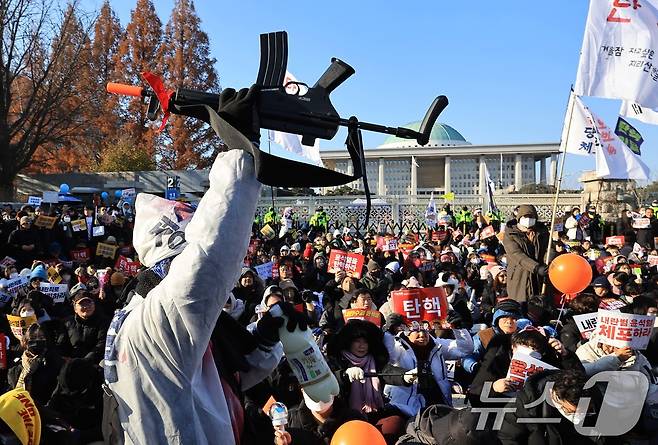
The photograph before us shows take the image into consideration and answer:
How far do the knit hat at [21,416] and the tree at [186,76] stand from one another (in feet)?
89.8

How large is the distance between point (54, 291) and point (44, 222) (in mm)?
5196

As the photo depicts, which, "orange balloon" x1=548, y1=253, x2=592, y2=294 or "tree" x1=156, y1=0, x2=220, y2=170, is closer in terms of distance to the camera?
"orange balloon" x1=548, y1=253, x2=592, y2=294

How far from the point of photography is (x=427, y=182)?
49.8 meters

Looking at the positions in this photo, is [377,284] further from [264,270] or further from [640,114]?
[640,114]

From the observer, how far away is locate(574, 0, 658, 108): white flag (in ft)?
28.7

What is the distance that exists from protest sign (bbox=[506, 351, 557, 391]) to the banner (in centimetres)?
992

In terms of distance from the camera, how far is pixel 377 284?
9.20 meters

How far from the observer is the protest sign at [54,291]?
7543 mm

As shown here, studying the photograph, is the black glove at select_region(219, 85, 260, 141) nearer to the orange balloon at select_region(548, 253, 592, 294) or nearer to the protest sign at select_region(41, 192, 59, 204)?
the orange balloon at select_region(548, 253, 592, 294)

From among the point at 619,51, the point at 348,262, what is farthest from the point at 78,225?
the point at 619,51

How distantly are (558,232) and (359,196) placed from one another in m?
10.9

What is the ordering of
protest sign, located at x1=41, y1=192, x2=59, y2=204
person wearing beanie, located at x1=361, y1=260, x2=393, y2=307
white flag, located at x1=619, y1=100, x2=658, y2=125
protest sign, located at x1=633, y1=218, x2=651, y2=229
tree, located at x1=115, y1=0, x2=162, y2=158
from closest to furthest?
person wearing beanie, located at x1=361, y1=260, x2=393, y2=307
white flag, located at x1=619, y1=100, x2=658, y2=125
protest sign, located at x1=633, y1=218, x2=651, y2=229
protest sign, located at x1=41, y1=192, x2=59, y2=204
tree, located at x1=115, y1=0, x2=162, y2=158

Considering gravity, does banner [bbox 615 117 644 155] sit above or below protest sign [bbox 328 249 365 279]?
above

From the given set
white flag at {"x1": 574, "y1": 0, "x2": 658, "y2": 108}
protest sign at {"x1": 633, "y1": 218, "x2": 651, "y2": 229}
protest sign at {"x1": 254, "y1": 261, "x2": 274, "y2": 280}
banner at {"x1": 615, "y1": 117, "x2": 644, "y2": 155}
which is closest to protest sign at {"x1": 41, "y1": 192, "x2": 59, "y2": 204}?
protest sign at {"x1": 254, "y1": 261, "x2": 274, "y2": 280}
